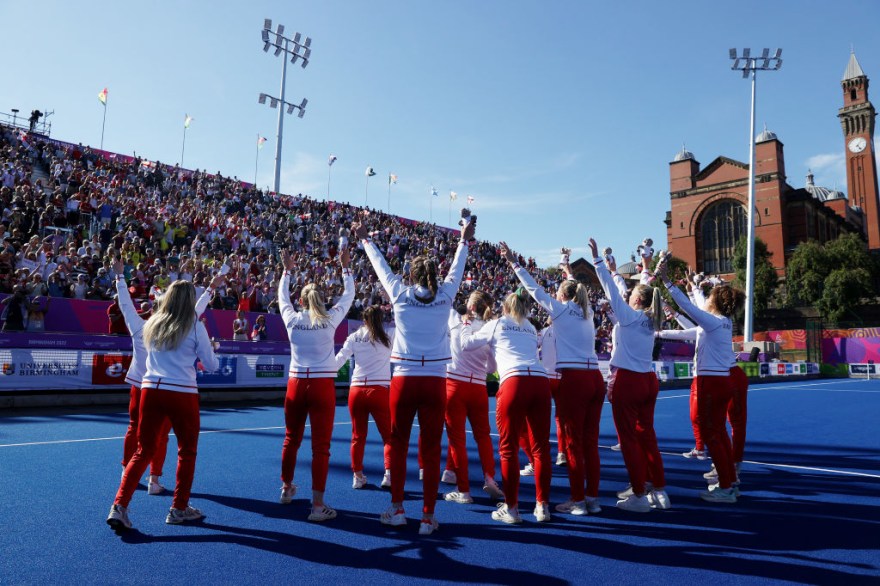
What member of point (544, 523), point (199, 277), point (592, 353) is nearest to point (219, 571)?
point (544, 523)

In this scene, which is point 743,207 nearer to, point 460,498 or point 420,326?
point 460,498

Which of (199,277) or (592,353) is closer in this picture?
(592,353)

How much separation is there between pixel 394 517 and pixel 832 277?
56295mm

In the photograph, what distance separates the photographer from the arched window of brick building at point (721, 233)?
65.5 metres

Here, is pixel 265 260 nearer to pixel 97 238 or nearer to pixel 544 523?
pixel 97 238

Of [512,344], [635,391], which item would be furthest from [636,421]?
[512,344]

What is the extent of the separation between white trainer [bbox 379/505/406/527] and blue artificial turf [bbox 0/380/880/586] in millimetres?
78

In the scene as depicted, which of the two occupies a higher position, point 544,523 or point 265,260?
point 265,260

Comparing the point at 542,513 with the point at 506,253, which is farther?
the point at 506,253

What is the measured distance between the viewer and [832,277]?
49.6m

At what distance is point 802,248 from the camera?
53.5 meters

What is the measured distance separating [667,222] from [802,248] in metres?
21.5

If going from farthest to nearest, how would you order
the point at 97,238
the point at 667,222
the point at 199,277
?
the point at 667,222 < the point at 97,238 < the point at 199,277

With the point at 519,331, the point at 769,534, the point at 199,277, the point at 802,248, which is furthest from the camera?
the point at 802,248
